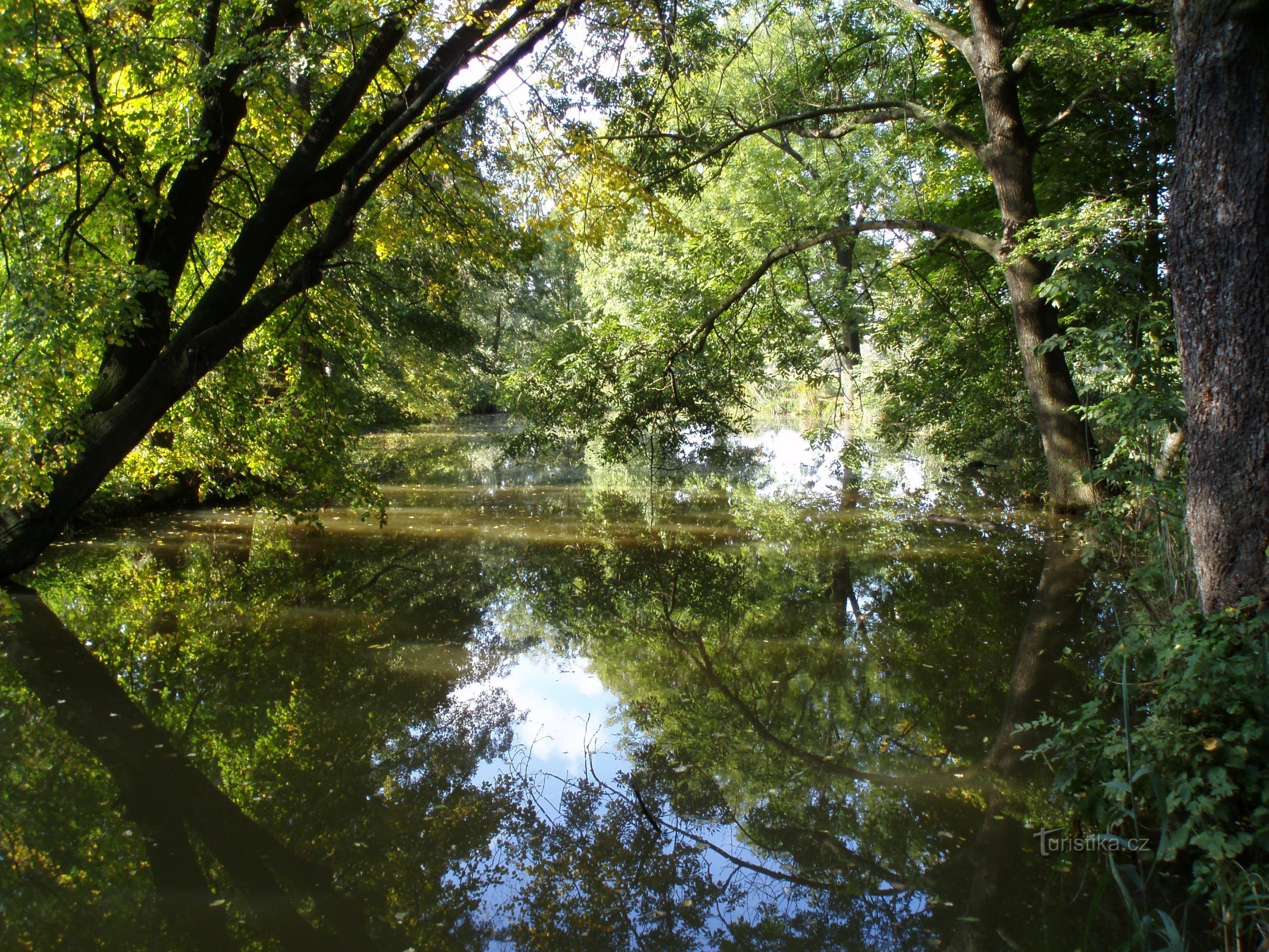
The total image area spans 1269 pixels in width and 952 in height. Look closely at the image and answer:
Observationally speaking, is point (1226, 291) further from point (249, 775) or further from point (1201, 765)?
point (249, 775)

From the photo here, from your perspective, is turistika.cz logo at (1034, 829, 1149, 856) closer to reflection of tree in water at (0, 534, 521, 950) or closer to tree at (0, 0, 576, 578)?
reflection of tree in water at (0, 534, 521, 950)

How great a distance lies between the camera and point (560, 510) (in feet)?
44.7

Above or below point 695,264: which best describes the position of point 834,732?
below

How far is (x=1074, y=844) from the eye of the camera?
361 cm

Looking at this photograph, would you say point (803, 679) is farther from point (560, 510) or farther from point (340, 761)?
point (560, 510)

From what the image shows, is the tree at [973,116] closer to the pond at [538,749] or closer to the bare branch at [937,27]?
the bare branch at [937,27]

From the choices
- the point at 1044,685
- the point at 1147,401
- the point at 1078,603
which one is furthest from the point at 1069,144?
the point at 1044,685

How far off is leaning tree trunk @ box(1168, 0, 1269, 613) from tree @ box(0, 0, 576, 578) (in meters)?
5.17

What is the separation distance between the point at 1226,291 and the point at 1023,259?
22.9ft

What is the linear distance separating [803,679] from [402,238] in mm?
6792

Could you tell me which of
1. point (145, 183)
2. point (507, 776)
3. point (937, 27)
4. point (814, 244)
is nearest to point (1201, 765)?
point (507, 776)

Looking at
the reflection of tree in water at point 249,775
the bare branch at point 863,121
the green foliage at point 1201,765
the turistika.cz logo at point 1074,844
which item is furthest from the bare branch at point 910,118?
the turistika.cz logo at point 1074,844

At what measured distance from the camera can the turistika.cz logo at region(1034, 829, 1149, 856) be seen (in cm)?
344

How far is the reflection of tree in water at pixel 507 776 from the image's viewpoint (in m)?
3.31
